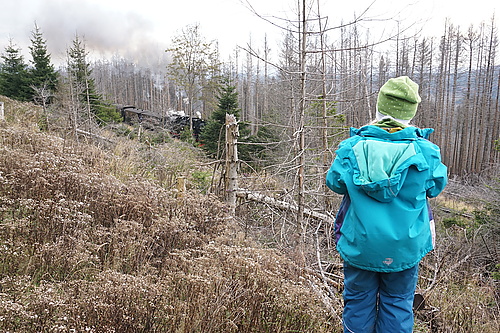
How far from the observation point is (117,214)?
13.1 feet

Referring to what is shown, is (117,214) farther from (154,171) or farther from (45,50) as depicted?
(45,50)

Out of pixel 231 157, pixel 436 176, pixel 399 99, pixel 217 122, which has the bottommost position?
pixel 231 157

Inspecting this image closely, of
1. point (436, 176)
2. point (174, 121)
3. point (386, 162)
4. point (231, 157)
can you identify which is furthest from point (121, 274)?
point (174, 121)

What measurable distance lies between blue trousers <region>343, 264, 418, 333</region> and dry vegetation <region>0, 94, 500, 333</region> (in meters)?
0.50

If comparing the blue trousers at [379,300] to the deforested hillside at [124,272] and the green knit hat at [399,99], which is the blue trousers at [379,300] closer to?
the deforested hillside at [124,272]

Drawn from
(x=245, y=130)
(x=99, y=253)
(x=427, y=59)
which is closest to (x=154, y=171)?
(x=99, y=253)

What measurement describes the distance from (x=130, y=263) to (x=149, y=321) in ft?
3.83

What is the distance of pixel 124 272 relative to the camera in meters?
3.14

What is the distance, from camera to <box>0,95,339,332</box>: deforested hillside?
1.99 metres

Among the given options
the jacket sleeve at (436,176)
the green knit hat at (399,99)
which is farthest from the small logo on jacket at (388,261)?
the green knit hat at (399,99)

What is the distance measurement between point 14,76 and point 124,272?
2263cm

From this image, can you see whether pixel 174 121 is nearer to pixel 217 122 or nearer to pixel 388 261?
pixel 217 122

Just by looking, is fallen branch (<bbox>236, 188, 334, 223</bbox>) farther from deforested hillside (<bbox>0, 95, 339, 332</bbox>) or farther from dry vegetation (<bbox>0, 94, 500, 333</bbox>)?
deforested hillside (<bbox>0, 95, 339, 332</bbox>)

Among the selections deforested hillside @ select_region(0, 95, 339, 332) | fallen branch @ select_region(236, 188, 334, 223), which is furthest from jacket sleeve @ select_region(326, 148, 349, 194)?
fallen branch @ select_region(236, 188, 334, 223)
